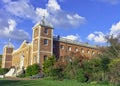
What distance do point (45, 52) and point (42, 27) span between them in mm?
5382

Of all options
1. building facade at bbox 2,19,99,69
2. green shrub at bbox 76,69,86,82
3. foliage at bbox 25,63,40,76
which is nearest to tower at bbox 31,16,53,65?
building facade at bbox 2,19,99,69

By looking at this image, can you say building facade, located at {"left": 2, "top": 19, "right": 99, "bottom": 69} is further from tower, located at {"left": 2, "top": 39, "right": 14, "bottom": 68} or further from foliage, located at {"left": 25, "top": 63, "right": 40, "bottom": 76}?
tower, located at {"left": 2, "top": 39, "right": 14, "bottom": 68}

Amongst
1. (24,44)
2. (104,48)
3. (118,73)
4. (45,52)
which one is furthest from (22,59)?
(118,73)

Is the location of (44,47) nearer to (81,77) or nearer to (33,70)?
(33,70)

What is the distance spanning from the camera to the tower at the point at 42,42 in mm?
47156

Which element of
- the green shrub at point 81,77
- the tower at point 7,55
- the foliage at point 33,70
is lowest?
the green shrub at point 81,77

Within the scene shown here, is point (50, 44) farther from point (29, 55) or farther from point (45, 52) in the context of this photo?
point (29, 55)

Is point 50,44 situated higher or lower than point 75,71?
higher

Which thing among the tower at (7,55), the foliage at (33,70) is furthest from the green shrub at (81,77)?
the tower at (7,55)

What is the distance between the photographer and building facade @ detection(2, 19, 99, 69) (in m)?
47.6

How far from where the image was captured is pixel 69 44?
180 feet

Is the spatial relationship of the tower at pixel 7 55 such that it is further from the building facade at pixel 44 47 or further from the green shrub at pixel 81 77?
the green shrub at pixel 81 77

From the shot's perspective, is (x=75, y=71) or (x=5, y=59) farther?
(x=5, y=59)

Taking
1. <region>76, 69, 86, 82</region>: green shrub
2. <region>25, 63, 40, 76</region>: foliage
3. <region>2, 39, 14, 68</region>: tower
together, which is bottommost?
<region>76, 69, 86, 82</region>: green shrub
